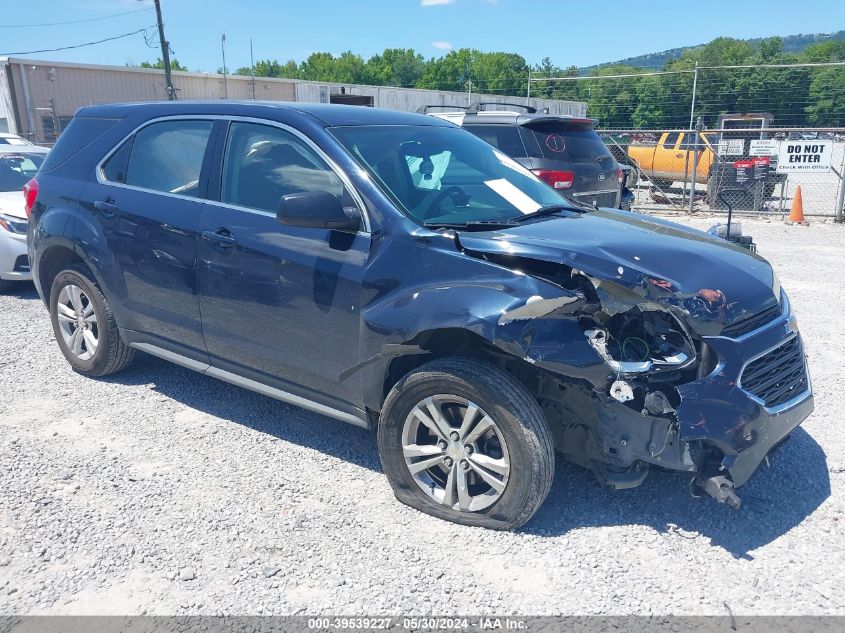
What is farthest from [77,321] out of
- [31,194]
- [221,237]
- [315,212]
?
[315,212]

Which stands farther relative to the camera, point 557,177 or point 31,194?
point 557,177

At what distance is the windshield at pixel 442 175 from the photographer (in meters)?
3.71

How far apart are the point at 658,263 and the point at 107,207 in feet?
11.4

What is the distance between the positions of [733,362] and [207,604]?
7.98ft

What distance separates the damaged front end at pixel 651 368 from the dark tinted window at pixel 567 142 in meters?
5.55

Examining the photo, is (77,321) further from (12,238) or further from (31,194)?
(12,238)

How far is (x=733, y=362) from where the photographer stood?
3.05 metres

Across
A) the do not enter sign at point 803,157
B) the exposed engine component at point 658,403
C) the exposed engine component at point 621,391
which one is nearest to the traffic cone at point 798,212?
the do not enter sign at point 803,157

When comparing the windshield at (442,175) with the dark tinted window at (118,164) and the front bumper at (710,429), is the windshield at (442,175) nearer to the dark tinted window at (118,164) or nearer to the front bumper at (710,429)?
the front bumper at (710,429)

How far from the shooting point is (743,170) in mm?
15281

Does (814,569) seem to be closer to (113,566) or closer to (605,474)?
(605,474)

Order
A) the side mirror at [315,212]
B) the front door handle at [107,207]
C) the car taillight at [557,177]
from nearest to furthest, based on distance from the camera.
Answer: the side mirror at [315,212] < the front door handle at [107,207] < the car taillight at [557,177]

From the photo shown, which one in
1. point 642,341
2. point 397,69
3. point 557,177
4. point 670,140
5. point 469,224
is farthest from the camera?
point 397,69

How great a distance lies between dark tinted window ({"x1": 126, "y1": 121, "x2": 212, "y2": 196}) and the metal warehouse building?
20.0 meters
